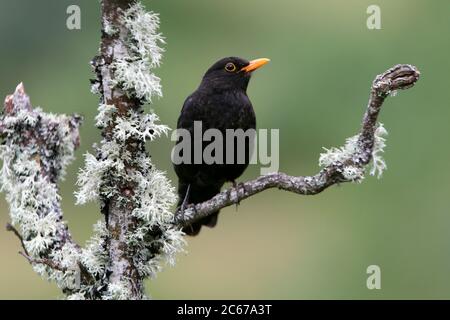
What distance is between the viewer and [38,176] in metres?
5.07

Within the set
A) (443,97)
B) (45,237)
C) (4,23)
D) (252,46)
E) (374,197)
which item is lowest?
(45,237)

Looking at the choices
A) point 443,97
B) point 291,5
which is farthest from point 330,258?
point 291,5

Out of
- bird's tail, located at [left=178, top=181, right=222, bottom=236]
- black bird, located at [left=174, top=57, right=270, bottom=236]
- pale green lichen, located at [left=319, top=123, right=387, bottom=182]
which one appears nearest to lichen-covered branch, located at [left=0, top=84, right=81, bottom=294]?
pale green lichen, located at [left=319, top=123, right=387, bottom=182]

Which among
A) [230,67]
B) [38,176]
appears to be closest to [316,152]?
[230,67]

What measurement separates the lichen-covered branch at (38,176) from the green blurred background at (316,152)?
639 centimetres

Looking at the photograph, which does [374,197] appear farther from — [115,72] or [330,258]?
[115,72]

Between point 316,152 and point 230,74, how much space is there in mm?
7274

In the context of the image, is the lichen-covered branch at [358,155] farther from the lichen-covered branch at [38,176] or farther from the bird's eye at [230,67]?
the bird's eye at [230,67]

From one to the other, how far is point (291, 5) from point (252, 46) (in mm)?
2523

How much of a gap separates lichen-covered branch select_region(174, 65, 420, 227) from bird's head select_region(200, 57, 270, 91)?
7.56 feet

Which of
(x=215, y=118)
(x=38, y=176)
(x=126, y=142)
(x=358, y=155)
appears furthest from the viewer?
(x=215, y=118)

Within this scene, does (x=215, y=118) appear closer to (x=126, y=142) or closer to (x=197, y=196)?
(x=197, y=196)
